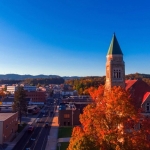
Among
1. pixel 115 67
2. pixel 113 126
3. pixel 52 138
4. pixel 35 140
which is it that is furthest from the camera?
pixel 52 138

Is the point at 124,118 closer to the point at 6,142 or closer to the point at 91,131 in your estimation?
the point at 91,131

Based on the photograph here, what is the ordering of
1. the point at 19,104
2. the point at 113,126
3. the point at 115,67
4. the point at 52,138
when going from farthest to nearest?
the point at 19,104 < the point at 52,138 < the point at 115,67 < the point at 113,126

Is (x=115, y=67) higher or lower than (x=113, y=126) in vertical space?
higher

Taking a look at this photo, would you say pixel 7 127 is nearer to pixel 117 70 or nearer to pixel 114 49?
pixel 117 70

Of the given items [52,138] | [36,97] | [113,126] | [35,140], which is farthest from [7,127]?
[36,97]

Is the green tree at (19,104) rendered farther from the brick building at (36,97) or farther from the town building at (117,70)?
the brick building at (36,97)

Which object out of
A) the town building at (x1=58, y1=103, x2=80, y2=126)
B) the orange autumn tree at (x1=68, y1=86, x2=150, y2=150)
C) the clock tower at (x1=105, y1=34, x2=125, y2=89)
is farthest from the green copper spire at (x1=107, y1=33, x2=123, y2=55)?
the town building at (x1=58, y1=103, x2=80, y2=126)

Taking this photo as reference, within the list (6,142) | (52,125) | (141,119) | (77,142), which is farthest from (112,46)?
(52,125)
